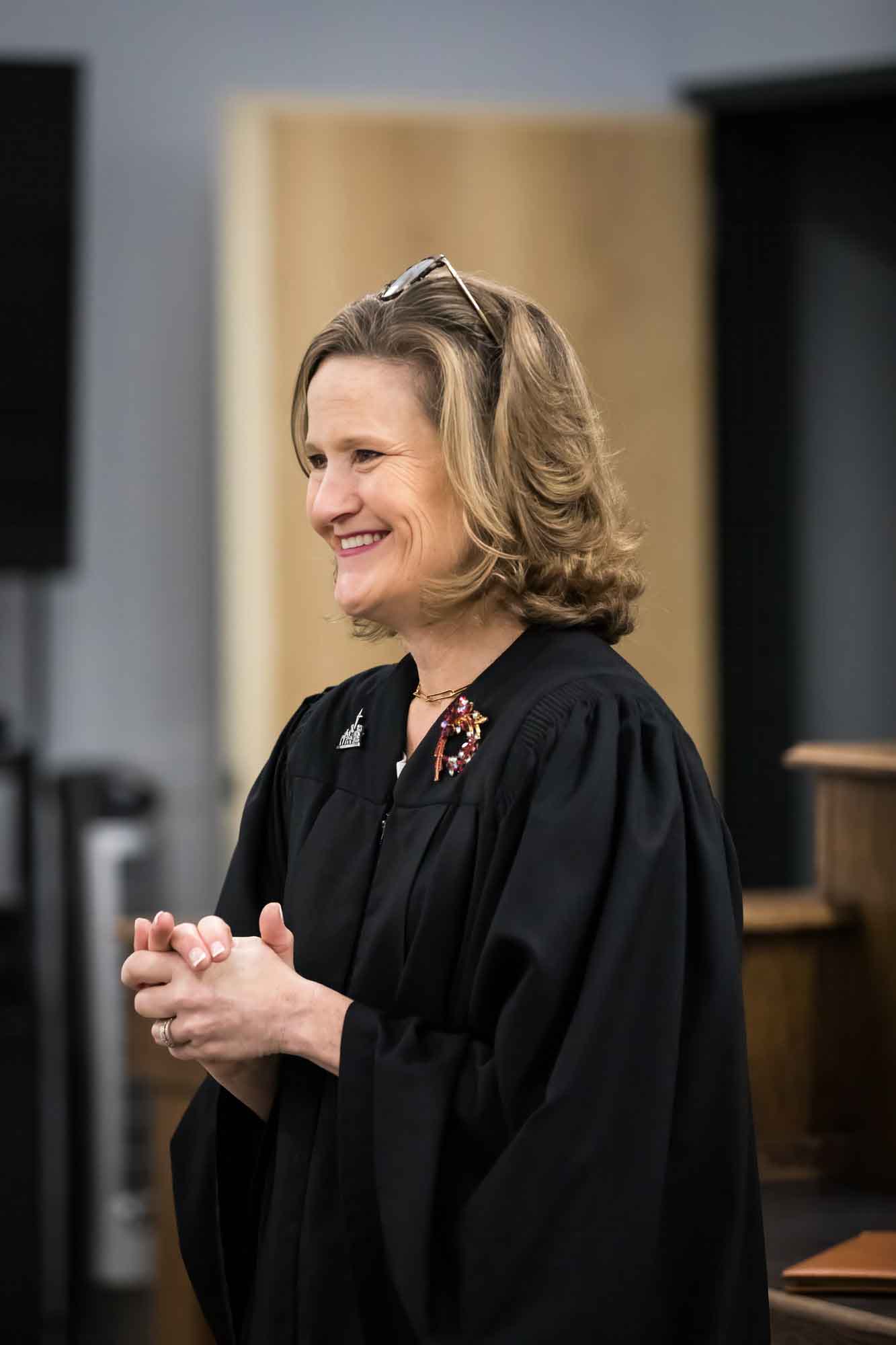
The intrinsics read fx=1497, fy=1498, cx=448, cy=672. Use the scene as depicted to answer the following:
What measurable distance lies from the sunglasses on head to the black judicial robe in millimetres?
253

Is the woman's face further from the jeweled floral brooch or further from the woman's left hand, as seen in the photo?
the woman's left hand

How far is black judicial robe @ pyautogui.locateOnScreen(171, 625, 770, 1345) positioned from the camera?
104 cm

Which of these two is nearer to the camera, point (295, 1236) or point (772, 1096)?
point (295, 1236)

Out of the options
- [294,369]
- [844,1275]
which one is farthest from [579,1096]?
[294,369]

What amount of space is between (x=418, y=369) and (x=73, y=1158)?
2.66 meters

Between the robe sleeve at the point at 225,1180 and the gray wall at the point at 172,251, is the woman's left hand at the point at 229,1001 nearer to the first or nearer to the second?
the robe sleeve at the point at 225,1180

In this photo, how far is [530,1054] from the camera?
105 centimetres

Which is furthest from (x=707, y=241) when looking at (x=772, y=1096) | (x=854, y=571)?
(x=772, y=1096)

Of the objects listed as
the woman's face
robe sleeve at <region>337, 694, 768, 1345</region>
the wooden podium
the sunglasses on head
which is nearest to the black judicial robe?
robe sleeve at <region>337, 694, 768, 1345</region>

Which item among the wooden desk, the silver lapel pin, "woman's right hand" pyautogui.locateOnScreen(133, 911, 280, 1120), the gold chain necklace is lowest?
the wooden desk

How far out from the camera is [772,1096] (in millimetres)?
1934

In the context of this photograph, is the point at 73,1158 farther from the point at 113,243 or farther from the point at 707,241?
the point at 707,241

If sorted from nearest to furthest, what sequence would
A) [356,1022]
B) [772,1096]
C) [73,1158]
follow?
1. [356,1022]
2. [772,1096]
3. [73,1158]

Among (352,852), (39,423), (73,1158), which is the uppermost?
(39,423)
